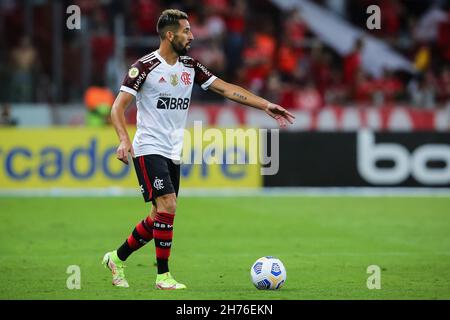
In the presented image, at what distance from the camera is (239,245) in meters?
12.8

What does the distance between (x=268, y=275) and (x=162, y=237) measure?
1.04m

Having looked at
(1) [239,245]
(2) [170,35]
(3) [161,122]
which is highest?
(2) [170,35]

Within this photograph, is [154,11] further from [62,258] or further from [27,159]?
[62,258]

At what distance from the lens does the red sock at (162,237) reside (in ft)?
29.8

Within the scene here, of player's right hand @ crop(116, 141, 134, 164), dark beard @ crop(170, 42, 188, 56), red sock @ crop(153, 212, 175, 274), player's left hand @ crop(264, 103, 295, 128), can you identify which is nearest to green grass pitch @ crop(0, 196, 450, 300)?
red sock @ crop(153, 212, 175, 274)

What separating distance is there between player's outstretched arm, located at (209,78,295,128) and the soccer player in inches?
0.5

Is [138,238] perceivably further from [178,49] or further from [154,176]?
[178,49]

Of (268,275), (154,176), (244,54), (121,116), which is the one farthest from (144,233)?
(244,54)

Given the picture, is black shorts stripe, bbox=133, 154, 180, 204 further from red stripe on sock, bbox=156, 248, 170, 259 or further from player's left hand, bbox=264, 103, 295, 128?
player's left hand, bbox=264, 103, 295, 128

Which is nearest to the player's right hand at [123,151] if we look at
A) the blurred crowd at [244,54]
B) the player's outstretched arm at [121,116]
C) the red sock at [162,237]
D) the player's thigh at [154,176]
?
the player's outstretched arm at [121,116]

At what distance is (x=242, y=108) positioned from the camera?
2162 centimetres

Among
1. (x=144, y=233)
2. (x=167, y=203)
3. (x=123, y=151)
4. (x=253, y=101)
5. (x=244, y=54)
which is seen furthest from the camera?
(x=244, y=54)
